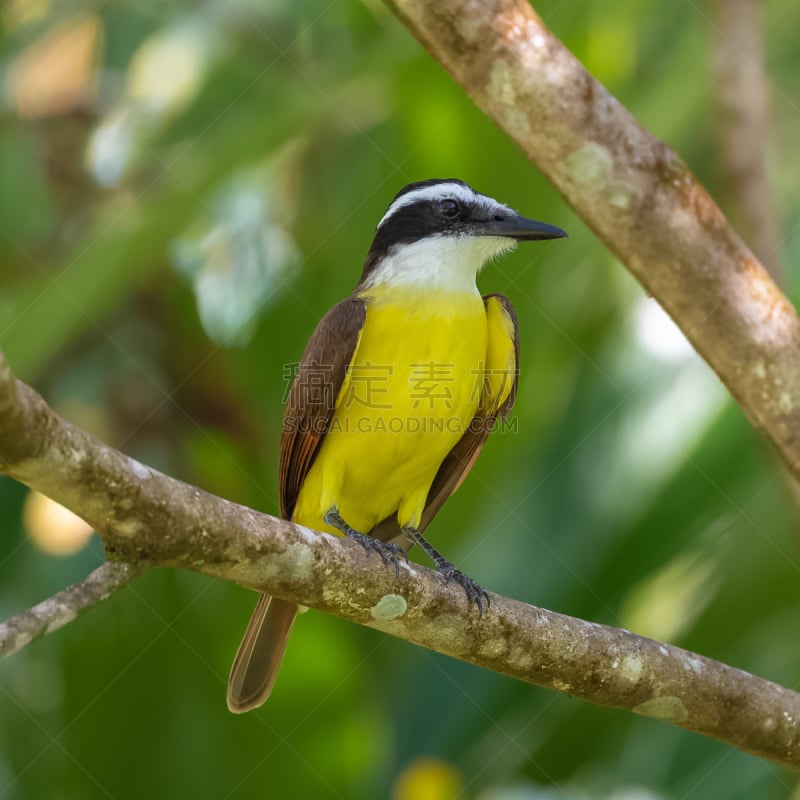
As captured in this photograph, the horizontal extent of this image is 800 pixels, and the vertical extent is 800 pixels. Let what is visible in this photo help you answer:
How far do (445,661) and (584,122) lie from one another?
263 cm

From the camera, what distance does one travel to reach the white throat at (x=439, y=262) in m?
4.15

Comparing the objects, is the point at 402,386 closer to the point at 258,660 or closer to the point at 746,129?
the point at 258,660

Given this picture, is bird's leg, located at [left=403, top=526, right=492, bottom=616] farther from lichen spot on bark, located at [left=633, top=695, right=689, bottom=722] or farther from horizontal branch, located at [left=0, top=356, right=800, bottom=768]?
lichen spot on bark, located at [left=633, top=695, right=689, bottom=722]

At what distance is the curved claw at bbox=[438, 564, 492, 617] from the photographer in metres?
3.26

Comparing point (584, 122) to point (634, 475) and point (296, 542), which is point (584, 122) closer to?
point (296, 542)

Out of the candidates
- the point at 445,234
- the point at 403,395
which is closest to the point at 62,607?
the point at 403,395

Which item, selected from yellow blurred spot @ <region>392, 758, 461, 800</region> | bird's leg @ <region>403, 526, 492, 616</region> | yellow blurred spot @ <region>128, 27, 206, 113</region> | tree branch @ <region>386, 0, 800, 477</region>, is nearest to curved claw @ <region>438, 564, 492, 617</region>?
bird's leg @ <region>403, 526, 492, 616</region>

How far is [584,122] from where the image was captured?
3357 millimetres

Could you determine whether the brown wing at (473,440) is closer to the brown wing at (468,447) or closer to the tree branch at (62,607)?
the brown wing at (468,447)

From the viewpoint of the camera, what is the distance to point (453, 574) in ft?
12.3

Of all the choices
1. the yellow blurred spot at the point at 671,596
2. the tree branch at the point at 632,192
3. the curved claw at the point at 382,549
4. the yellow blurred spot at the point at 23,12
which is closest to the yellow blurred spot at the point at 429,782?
the yellow blurred spot at the point at 671,596

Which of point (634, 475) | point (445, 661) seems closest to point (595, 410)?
point (634, 475)

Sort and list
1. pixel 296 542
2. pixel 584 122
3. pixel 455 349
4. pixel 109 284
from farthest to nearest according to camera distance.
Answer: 1. pixel 109 284
2. pixel 455 349
3. pixel 584 122
4. pixel 296 542

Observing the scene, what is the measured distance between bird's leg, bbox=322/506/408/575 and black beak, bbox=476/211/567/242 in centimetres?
Answer: 109
